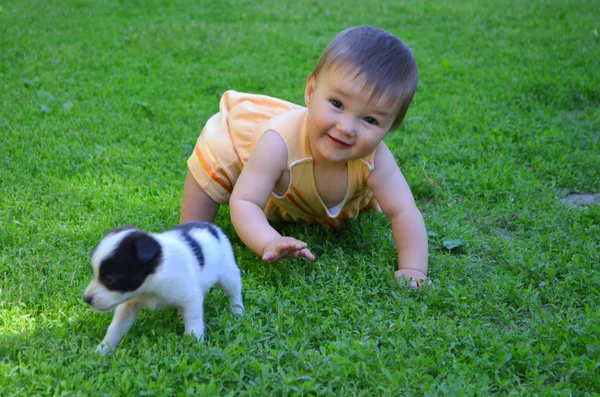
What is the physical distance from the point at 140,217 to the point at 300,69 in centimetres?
402

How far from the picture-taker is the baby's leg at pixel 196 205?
4.23m

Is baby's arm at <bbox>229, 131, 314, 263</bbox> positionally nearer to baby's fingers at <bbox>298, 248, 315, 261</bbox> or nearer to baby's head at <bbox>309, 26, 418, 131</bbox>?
baby's fingers at <bbox>298, 248, 315, 261</bbox>

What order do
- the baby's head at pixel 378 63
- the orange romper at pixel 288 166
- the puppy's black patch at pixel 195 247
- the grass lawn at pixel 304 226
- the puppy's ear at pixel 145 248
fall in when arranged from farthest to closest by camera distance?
1. the orange romper at pixel 288 166
2. the baby's head at pixel 378 63
3. the puppy's black patch at pixel 195 247
4. the grass lawn at pixel 304 226
5. the puppy's ear at pixel 145 248

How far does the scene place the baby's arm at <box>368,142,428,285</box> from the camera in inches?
151

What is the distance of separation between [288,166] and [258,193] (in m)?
0.26

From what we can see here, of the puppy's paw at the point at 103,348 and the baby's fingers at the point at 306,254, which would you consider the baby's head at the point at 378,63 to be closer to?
the baby's fingers at the point at 306,254

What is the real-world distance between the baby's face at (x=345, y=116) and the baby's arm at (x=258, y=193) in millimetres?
265

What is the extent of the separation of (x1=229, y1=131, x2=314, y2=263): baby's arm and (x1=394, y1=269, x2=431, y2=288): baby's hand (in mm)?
711

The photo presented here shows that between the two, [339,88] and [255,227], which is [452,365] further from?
[339,88]

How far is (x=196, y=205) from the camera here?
14.0 feet

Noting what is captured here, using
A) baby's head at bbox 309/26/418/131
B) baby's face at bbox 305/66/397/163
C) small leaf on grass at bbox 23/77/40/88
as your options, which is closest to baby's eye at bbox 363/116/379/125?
baby's face at bbox 305/66/397/163

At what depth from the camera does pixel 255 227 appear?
12.1 feet

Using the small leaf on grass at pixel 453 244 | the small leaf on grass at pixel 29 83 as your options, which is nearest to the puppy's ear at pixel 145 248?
the small leaf on grass at pixel 453 244

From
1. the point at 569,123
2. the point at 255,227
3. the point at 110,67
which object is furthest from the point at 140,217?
the point at 569,123
